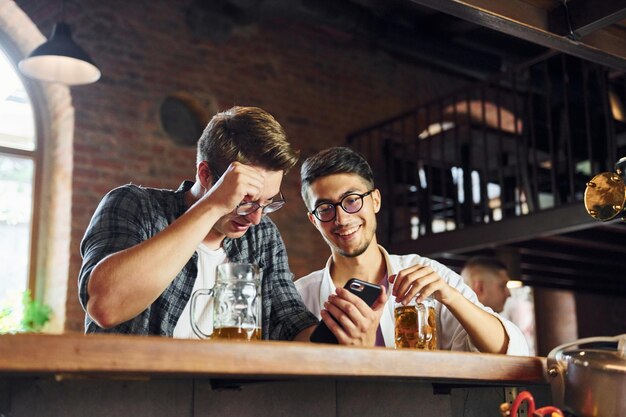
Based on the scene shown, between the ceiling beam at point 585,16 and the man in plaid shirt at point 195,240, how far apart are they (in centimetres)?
98

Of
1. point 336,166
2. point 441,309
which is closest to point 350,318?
point 441,309

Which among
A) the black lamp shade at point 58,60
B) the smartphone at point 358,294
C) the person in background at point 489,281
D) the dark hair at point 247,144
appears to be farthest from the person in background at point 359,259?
the black lamp shade at point 58,60

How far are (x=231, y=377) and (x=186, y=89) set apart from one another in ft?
16.1

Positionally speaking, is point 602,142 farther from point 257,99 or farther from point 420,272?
point 420,272

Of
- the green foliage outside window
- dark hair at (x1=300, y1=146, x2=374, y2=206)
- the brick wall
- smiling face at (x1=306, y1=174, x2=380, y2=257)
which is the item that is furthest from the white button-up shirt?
the brick wall

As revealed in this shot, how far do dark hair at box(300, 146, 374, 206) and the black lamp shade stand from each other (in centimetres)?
260

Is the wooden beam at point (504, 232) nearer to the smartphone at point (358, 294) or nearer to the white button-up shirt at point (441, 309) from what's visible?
the white button-up shirt at point (441, 309)

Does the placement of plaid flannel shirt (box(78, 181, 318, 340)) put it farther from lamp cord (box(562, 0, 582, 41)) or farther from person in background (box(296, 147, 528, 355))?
lamp cord (box(562, 0, 582, 41))

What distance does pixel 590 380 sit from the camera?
1532 mm

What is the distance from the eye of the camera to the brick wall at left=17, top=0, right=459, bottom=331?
5.39 m

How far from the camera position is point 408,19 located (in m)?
7.28

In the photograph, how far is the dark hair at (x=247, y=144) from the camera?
1715 mm

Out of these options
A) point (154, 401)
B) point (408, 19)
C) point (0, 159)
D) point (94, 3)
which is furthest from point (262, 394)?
point (408, 19)

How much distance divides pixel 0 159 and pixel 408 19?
387 centimetres
